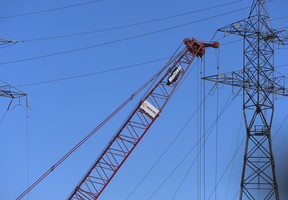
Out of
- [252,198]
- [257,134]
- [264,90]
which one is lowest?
[252,198]

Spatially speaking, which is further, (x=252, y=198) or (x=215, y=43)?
(x=215, y=43)

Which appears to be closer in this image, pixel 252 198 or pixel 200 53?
pixel 252 198

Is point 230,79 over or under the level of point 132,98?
over

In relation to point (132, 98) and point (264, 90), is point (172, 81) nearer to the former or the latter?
point (132, 98)

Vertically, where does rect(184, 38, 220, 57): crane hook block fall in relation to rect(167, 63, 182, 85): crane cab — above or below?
above

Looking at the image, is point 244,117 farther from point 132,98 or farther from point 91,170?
point 91,170

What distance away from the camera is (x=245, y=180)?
3875 cm

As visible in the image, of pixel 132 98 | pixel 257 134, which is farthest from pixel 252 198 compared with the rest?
pixel 132 98

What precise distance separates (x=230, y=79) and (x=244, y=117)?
2.62 metres

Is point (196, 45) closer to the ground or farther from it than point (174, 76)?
farther from it

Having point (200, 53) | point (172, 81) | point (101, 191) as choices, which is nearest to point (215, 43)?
point (200, 53)

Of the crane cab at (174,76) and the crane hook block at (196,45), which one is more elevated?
the crane hook block at (196,45)

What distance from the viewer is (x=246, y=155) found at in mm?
39062

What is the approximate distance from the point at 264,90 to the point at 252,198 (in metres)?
7.07
